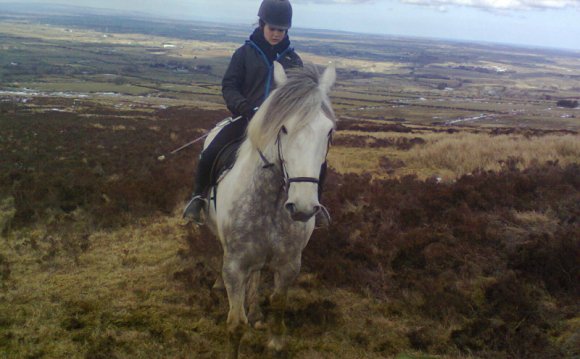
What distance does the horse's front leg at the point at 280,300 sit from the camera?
185 inches

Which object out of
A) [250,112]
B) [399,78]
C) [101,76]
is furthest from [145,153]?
[399,78]

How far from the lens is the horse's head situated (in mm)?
3449

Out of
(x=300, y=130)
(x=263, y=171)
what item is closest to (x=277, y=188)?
(x=263, y=171)

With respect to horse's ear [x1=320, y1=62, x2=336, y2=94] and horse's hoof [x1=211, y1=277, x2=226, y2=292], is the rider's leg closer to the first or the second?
horse's hoof [x1=211, y1=277, x2=226, y2=292]

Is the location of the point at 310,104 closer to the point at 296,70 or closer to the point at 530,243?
the point at 296,70

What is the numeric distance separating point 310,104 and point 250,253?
5.36 feet

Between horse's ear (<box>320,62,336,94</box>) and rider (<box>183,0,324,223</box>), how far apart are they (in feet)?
2.87

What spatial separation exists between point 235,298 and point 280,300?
0.51 meters

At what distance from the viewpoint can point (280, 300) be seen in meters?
4.87

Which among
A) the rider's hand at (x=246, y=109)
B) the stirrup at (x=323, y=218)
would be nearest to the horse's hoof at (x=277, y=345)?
the stirrup at (x=323, y=218)

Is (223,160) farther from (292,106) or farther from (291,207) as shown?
(291,207)

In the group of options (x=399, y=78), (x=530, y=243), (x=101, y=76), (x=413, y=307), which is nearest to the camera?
(x=413, y=307)

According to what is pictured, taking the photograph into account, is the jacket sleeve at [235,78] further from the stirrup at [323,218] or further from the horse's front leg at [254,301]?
the horse's front leg at [254,301]

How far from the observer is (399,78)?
462 ft
